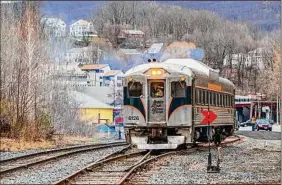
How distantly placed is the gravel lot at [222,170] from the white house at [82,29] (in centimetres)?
7234

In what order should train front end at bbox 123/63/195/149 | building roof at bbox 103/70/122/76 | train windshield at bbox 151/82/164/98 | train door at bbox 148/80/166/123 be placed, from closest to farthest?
1. train front end at bbox 123/63/195/149
2. train door at bbox 148/80/166/123
3. train windshield at bbox 151/82/164/98
4. building roof at bbox 103/70/122/76

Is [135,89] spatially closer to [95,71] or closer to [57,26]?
[57,26]

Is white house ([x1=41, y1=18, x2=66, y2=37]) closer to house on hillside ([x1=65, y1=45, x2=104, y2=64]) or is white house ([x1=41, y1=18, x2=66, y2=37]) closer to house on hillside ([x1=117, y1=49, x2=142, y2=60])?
house on hillside ([x1=65, y1=45, x2=104, y2=64])

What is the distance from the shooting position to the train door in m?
22.6

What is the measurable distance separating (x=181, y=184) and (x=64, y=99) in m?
38.9

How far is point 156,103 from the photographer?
22.7m

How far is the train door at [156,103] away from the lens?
890 inches

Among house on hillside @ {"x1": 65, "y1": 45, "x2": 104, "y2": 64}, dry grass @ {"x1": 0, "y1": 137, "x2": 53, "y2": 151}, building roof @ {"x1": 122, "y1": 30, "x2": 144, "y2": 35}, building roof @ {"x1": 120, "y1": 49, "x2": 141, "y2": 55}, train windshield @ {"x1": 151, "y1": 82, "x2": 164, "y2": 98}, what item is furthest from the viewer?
building roof @ {"x1": 122, "y1": 30, "x2": 144, "y2": 35}

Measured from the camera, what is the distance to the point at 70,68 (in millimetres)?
68562

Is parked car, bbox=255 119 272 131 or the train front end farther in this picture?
parked car, bbox=255 119 272 131

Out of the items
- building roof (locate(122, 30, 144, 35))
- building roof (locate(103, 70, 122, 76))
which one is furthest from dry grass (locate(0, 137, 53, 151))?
building roof (locate(122, 30, 144, 35))

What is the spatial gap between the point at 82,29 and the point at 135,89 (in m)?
75.0

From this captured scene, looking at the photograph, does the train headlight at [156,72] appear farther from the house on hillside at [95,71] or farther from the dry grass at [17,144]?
the house on hillside at [95,71]

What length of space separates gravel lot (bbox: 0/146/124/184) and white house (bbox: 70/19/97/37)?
7280cm
